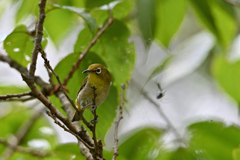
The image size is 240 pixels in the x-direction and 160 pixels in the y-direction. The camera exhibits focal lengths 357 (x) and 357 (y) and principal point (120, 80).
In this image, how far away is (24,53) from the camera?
65.5 inches

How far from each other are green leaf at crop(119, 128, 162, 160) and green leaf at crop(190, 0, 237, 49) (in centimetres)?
60

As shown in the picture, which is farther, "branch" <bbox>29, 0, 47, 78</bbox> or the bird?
the bird

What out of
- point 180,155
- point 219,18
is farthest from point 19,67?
point 219,18

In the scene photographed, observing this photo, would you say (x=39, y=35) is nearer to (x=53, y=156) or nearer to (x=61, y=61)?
(x=61, y=61)

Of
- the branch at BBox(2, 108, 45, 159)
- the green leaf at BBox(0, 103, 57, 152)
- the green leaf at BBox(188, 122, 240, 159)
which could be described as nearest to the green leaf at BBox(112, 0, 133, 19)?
the green leaf at BBox(188, 122, 240, 159)

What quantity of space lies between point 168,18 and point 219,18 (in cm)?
36

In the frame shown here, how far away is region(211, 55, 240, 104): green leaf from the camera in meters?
1.75

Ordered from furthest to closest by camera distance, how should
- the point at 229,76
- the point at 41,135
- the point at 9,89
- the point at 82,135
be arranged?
1. the point at 41,135
2. the point at 9,89
3. the point at 229,76
4. the point at 82,135

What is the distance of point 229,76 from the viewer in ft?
5.92

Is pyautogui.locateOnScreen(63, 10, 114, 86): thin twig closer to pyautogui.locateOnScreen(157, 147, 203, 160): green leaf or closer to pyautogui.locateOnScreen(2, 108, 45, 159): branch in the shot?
pyautogui.locateOnScreen(157, 147, 203, 160): green leaf

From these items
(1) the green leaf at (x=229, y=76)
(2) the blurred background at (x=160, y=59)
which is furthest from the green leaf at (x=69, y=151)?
(1) the green leaf at (x=229, y=76)

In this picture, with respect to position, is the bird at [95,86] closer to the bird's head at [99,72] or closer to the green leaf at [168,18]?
the bird's head at [99,72]

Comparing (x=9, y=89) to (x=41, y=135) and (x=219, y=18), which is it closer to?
(x=41, y=135)

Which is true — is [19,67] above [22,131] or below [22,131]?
above
